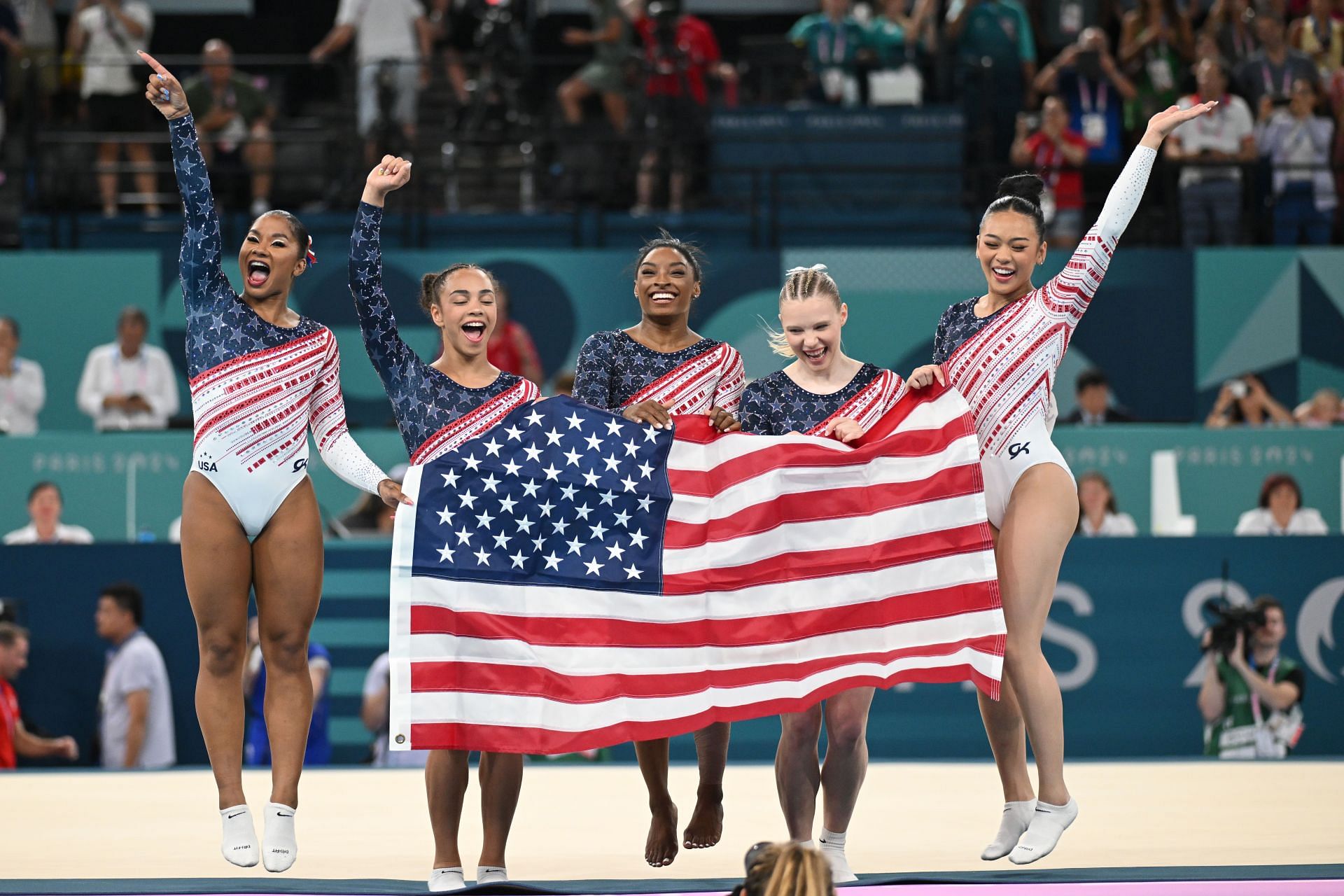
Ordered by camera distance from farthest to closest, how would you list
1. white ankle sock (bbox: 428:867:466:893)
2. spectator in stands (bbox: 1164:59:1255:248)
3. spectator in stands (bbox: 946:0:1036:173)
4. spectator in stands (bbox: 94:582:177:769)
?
spectator in stands (bbox: 946:0:1036:173) < spectator in stands (bbox: 1164:59:1255:248) < spectator in stands (bbox: 94:582:177:769) < white ankle sock (bbox: 428:867:466:893)

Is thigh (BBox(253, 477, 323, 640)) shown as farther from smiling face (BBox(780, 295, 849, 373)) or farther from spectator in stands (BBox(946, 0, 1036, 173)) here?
spectator in stands (BBox(946, 0, 1036, 173))

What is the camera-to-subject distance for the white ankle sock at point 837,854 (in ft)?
16.7

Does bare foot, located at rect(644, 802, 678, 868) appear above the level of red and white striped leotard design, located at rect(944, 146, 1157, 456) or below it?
below

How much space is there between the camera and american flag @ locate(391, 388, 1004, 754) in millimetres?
5141

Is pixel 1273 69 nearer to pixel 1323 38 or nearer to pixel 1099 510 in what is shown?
pixel 1323 38

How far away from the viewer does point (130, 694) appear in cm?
866

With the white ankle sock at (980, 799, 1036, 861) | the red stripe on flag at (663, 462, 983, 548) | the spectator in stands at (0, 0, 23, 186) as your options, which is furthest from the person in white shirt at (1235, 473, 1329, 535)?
the spectator in stands at (0, 0, 23, 186)

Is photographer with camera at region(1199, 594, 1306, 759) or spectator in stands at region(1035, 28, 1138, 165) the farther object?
spectator in stands at region(1035, 28, 1138, 165)

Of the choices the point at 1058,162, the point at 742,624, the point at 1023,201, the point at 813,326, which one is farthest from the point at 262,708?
the point at 1058,162

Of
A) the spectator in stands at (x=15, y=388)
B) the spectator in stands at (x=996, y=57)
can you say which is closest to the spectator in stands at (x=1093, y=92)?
the spectator in stands at (x=996, y=57)

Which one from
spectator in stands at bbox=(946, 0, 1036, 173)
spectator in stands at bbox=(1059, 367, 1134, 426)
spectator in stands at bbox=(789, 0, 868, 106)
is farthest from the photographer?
spectator in stands at bbox=(946, 0, 1036, 173)

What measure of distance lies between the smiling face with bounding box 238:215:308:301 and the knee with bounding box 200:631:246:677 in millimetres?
1101

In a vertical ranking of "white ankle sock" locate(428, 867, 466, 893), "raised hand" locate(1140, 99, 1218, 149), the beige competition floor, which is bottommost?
the beige competition floor

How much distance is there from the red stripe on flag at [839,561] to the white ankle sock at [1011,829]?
2.86 ft
